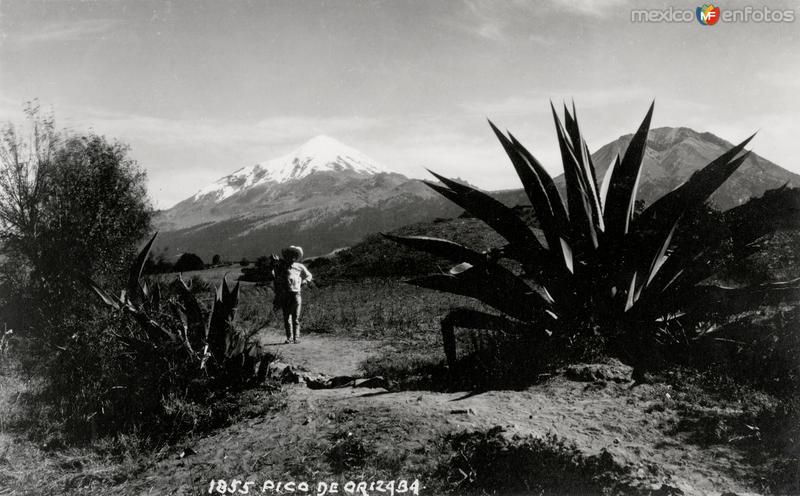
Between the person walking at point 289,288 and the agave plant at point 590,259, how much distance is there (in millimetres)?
3394

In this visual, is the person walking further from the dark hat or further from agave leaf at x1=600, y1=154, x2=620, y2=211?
agave leaf at x1=600, y1=154, x2=620, y2=211

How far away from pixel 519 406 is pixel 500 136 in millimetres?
→ 1929

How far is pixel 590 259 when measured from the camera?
12.1ft

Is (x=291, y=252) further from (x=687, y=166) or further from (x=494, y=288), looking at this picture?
(x=687, y=166)

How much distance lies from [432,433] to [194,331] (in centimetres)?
247

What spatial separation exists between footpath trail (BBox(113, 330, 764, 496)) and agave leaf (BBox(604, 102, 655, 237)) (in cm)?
115

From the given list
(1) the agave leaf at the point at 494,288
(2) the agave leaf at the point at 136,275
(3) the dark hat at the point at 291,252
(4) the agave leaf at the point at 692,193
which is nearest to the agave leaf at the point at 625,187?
(4) the agave leaf at the point at 692,193

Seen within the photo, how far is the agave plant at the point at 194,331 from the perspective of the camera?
4.33 m

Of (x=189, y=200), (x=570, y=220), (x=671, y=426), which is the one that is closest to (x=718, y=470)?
(x=671, y=426)

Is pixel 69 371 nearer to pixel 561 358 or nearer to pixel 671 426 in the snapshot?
pixel 561 358

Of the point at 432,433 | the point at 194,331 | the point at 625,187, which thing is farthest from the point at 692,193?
the point at 194,331

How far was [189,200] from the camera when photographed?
153250mm

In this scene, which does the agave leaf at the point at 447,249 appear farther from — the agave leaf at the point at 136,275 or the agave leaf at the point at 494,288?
the agave leaf at the point at 136,275

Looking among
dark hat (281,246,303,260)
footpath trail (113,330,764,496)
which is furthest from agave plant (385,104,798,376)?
dark hat (281,246,303,260)
